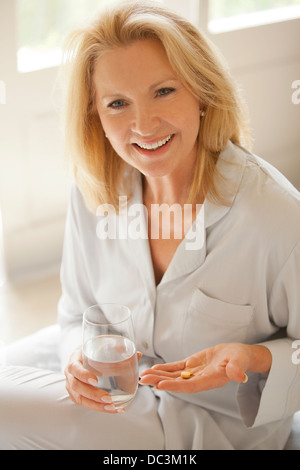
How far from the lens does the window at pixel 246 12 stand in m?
2.98

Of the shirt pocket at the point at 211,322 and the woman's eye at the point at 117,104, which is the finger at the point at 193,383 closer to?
the shirt pocket at the point at 211,322

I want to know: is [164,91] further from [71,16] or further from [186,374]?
[71,16]

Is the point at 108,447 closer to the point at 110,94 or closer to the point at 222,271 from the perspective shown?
the point at 222,271

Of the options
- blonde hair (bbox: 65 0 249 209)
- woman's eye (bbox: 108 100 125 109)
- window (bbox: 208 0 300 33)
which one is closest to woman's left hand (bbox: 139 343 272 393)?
blonde hair (bbox: 65 0 249 209)

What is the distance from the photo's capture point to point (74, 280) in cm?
160

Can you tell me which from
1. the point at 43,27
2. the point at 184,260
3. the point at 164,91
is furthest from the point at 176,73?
the point at 43,27

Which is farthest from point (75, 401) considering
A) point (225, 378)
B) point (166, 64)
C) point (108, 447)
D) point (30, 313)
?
point (30, 313)

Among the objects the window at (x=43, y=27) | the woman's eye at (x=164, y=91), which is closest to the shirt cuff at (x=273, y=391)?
the woman's eye at (x=164, y=91)

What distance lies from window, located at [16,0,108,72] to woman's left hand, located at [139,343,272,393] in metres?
1.66

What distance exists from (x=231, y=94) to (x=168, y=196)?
0.29 metres

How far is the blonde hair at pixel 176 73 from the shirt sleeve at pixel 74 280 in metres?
0.08

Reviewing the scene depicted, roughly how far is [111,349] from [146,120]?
0.49 m

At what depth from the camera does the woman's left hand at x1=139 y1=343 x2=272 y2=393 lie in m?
1.14

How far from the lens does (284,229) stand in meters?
1.21
